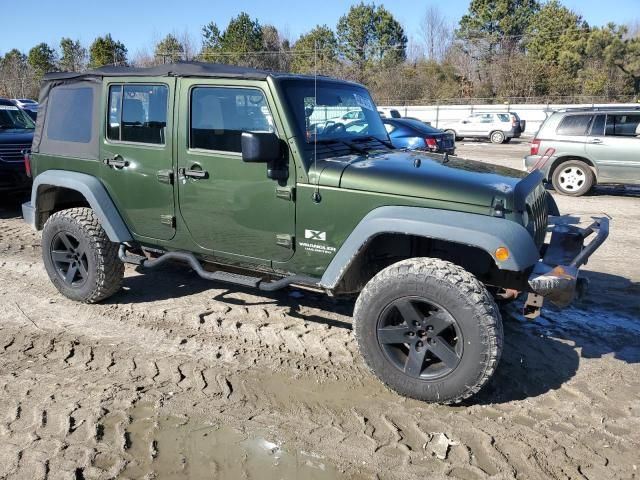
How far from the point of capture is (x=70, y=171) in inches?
197

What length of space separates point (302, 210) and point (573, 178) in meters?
9.01

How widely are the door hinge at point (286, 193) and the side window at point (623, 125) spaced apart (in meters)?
9.28

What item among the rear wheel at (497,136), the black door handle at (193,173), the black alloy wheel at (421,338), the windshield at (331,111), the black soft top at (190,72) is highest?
the rear wheel at (497,136)

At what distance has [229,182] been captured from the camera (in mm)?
4105

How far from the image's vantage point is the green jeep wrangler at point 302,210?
11.2ft

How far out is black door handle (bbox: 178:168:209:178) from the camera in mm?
4203

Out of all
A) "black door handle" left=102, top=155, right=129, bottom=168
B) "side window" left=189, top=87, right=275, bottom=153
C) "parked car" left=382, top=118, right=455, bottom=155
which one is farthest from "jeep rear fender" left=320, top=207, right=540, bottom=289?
"parked car" left=382, top=118, right=455, bottom=155

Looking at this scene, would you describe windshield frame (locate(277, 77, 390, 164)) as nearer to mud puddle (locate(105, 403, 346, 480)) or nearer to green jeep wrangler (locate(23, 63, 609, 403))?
green jeep wrangler (locate(23, 63, 609, 403))

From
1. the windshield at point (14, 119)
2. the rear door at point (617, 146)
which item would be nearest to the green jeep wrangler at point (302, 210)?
the windshield at point (14, 119)

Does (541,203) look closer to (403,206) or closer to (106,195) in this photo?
(403,206)

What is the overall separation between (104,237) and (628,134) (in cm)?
995

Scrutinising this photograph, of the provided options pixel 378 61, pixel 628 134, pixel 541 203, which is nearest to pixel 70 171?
pixel 541 203

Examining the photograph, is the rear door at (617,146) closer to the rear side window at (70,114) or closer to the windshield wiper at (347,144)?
the windshield wiper at (347,144)

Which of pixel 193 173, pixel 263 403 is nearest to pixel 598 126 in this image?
pixel 193 173
